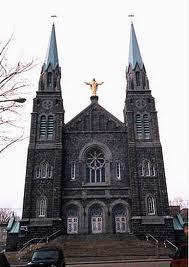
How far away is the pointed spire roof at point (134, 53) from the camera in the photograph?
41.3m

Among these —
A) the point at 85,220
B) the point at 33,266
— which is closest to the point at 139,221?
the point at 85,220

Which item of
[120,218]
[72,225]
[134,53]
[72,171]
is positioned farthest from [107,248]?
[134,53]

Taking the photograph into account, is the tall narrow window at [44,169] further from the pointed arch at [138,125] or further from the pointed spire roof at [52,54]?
the pointed spire roof at [52,54]

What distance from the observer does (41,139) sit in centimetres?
3559

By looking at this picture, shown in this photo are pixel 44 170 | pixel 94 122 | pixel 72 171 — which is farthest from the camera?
pixel 94 122

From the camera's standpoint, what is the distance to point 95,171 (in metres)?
35.3

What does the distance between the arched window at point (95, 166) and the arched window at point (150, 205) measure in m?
5.23

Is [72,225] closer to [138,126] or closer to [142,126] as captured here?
[138,126]

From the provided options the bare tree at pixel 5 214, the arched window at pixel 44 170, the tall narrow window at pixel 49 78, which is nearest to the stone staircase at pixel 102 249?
the arched window at pixel 44 170

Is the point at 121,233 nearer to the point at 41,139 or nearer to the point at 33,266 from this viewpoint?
the point at 41,139

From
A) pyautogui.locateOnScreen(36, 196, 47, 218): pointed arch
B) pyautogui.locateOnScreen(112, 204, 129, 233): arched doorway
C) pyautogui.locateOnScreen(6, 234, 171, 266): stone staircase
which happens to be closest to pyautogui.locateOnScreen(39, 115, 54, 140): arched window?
pyautogui.locateOnScreen(36, 196, 47, 218): pointed arch

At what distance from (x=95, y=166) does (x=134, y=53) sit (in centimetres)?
1667

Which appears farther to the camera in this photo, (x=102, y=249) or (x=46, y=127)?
(x=46, y=127)

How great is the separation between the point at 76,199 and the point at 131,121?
10.6 meters
